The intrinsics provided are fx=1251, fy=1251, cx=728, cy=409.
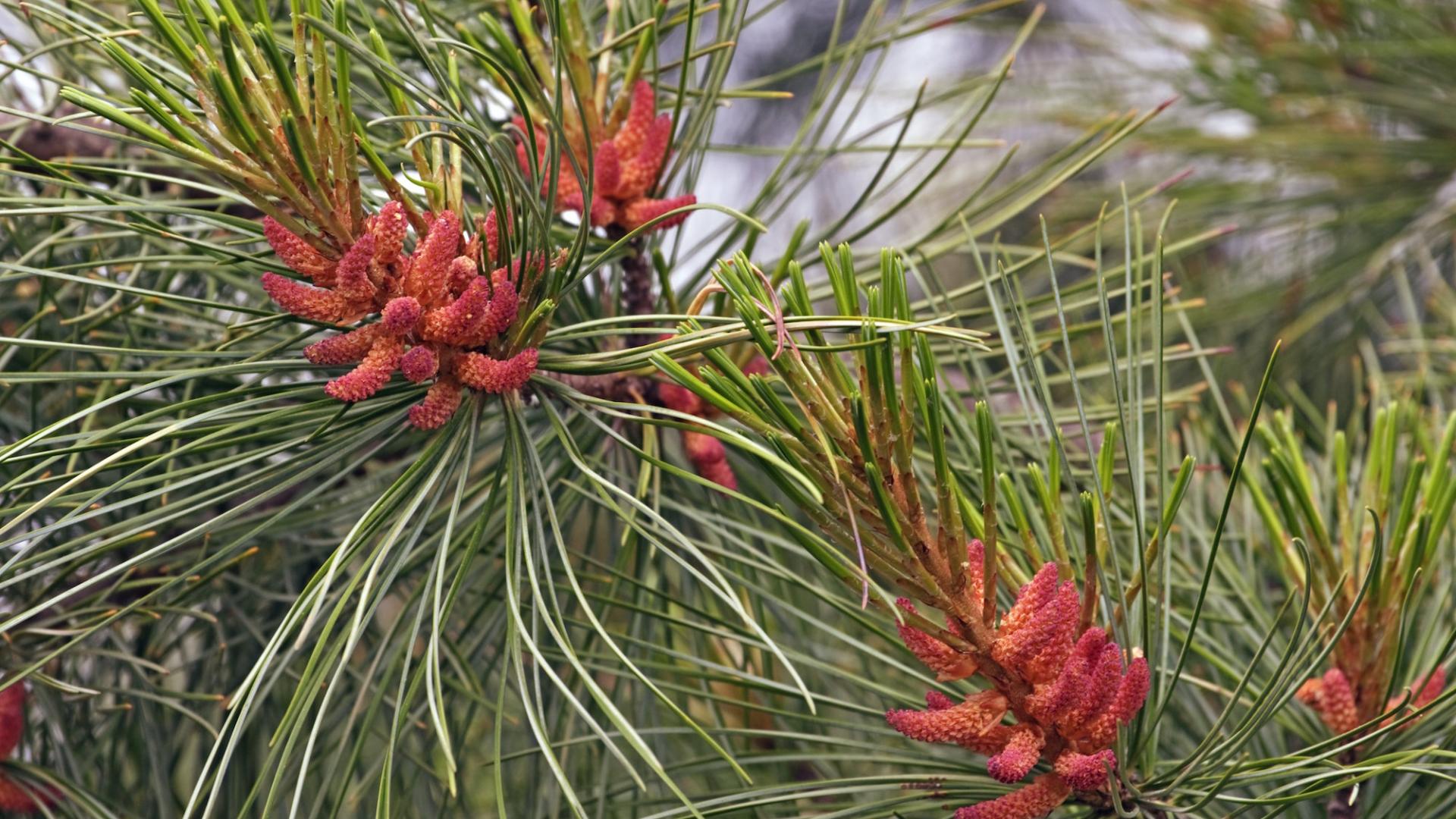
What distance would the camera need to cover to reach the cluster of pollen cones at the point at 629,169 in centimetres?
64

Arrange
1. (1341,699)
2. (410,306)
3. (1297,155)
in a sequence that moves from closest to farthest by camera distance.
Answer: (410,306) → (1341,699) → (1297,155)

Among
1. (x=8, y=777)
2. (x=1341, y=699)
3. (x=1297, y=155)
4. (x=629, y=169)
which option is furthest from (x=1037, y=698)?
(x=1297, y=155)

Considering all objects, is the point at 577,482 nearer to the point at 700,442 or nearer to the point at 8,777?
the point at 700,442

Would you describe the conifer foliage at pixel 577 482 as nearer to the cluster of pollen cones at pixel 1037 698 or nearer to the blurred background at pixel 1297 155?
the cluster of pollen cones at pixel 1037 698

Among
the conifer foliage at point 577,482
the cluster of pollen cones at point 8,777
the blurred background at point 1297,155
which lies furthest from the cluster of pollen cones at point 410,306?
the blurred background at point 1297,155

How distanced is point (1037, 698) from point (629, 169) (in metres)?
0.33

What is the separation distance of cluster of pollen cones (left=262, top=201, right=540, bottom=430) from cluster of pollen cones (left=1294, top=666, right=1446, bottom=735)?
0.42 metres

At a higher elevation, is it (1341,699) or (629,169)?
(629,169)

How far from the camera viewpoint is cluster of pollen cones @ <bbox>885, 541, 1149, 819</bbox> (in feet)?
1.65

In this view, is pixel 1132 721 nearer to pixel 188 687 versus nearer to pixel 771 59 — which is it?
pixel 188 687

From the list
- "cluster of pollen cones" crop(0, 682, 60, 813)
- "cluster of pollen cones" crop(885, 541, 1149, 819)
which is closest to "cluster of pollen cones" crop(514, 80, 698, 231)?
"cluster of pollen cones" crop(885, 541, 1149, 819)

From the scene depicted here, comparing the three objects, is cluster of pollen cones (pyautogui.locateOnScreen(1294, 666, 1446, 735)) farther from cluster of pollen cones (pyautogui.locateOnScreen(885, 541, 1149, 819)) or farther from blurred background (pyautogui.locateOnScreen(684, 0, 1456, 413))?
blurred background (pyautogui.locateOnScreen(684, 0, 1456, 413))

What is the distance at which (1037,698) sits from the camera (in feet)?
1.69

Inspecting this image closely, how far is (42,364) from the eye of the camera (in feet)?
2.20
